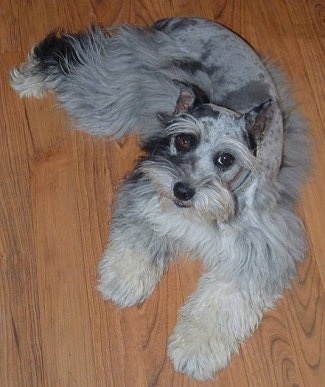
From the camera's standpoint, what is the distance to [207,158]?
160 centimetres

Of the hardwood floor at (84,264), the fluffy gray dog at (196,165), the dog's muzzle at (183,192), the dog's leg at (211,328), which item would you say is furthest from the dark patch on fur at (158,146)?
the dog's leg at (211,328)

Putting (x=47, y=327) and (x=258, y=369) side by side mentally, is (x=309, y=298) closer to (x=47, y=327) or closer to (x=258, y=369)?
(x=258, y=369)

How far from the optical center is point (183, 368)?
5.68 ft

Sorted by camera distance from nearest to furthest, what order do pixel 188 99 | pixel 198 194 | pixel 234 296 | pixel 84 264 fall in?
1. pixel 198 194
2. pixel 188 99
3. pixel 234 296
4. pixel 84 264

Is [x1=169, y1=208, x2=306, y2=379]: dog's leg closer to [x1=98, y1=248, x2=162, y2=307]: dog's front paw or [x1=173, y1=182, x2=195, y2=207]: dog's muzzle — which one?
[x1=98, y1=248, x2=162, y2=307]: dog's front paw

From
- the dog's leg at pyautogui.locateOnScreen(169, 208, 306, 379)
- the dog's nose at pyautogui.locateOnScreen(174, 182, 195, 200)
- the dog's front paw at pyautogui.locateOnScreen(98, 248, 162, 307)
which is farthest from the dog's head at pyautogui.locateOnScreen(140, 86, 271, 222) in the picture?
the dog's front paw at pyautogui.locateOnScreen(98, 248, 162, 307)

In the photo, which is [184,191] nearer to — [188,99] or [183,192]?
[183,192]

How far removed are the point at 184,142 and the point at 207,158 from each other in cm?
7

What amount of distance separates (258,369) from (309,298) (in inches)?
9.4

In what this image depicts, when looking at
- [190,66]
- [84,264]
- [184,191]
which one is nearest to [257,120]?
[184,191]

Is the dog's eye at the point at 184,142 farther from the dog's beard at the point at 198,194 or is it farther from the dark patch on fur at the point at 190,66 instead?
the dark patch on fur at the point at 190,66

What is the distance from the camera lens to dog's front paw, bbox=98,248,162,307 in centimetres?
182

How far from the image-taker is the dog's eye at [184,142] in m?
1.61

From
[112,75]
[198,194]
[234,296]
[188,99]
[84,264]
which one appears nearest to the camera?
[198,194]
